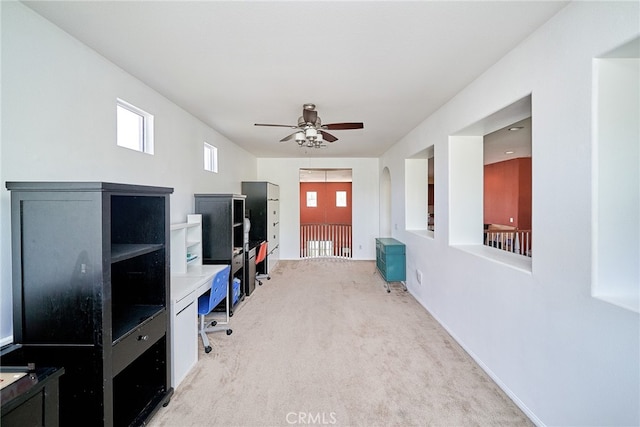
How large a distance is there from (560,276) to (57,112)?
325 centimetres

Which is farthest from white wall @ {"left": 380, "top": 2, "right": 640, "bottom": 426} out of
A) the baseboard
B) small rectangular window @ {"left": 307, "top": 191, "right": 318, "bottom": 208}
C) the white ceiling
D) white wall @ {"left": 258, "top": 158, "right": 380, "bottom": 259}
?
small rectangular window @ {"left": 307, "top": 191, "right": 318, "bottom": 208}

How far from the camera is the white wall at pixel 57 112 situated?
158 cm

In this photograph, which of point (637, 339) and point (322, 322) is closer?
point (637, 339)

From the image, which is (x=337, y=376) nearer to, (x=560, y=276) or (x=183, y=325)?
(x=183, y=325)

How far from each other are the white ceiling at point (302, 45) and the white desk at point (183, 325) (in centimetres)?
188

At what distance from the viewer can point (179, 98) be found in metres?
3.15

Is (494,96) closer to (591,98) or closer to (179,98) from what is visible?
(591,98)

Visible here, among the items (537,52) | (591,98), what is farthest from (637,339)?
(537,52)

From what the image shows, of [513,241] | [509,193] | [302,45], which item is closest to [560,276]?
[302,45]

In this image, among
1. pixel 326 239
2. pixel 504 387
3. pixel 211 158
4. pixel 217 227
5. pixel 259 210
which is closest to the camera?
pixel 504 387

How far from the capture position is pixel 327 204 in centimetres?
1273

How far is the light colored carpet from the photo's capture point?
2.01 m

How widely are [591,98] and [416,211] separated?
350cm

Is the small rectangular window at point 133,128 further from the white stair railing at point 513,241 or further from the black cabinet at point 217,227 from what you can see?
the white stair railing at point 513,241
